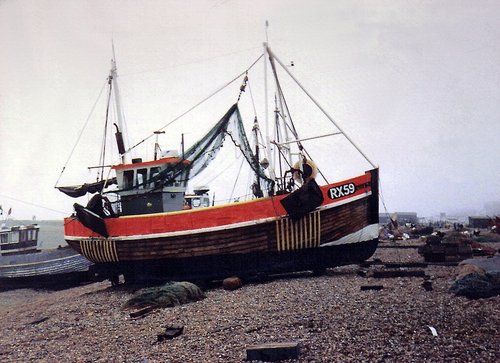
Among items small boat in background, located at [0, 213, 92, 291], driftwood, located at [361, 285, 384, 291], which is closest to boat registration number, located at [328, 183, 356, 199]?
driftwood, located at [361, 285, 384, 291]

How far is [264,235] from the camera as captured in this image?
40.8ft

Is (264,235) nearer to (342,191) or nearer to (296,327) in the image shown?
(342,191)

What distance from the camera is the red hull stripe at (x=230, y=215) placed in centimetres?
1227

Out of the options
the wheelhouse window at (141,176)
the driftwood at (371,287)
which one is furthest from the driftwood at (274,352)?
the wheelhouse window at (141,176)

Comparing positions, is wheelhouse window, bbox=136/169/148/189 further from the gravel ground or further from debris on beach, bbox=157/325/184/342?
debris on beach, bbox=157/325/184/342

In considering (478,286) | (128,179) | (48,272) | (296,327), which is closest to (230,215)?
(128,179)

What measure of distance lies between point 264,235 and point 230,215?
1.24 metres

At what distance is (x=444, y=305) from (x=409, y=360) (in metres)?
2.78

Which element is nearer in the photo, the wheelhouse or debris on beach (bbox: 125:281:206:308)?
debris on beach (bbox: 125:281:206:308)

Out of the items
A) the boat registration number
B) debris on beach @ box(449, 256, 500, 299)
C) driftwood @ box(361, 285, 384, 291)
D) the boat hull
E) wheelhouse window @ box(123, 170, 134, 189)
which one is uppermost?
wheelhouse window @ box(123, 170, 134, 189)

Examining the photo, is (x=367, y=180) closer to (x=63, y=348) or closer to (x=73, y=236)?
(x=63, y=348)

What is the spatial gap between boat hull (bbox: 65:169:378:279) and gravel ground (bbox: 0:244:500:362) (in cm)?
137

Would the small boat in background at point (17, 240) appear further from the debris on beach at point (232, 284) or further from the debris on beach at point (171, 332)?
the debris on beach at point (171, 332)

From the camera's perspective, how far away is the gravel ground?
564 cm
